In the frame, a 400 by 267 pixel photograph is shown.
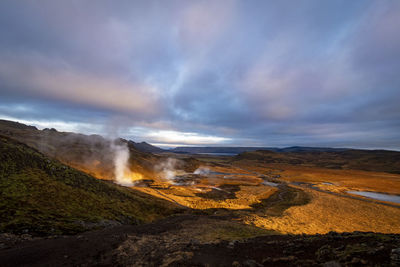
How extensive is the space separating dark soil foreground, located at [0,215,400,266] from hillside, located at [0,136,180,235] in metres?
3.02

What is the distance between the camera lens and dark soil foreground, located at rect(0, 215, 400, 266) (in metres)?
7.86

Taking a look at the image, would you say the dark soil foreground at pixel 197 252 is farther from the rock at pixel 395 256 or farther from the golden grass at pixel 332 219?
the golden grass at pixel 332 219

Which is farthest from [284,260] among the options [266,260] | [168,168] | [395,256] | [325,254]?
[168,168]

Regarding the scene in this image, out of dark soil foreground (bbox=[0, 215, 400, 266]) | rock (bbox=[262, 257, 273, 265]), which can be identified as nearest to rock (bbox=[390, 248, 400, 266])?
dark soil foreground (bbox=[0, 215, 400, 266])

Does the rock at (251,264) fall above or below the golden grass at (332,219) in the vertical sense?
above

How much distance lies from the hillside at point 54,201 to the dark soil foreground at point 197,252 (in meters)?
3.02

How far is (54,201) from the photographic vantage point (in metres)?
20.2

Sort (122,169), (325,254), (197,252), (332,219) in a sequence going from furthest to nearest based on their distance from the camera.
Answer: (122,169) < (332,219) < (197,252) < (325,254)

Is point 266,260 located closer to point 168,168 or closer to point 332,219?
point 332,219

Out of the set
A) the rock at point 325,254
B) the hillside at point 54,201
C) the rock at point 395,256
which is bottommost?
the hillside at point 54,201

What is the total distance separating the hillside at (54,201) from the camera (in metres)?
15.0

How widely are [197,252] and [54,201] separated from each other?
62.6ft

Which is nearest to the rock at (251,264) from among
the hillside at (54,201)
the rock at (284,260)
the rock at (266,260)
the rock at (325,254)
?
the rock at (266,260)

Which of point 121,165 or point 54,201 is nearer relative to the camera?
point 54,201
